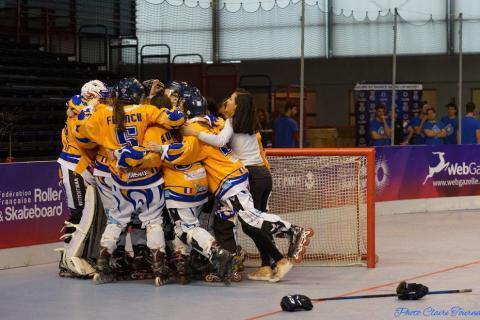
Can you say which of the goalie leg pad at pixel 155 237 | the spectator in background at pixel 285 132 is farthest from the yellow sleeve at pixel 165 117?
the spectator in background at pixel 285 132

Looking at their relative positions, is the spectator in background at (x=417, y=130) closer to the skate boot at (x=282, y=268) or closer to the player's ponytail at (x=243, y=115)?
the player's ponytail at (x=243, y=115)

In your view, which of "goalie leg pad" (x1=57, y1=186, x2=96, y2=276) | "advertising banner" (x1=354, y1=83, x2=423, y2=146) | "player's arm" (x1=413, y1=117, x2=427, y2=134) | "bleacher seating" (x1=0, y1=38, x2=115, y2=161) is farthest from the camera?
"advertising banner" (x1=354, y1=83, x2=423, y2=146)

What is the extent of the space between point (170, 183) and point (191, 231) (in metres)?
0.41

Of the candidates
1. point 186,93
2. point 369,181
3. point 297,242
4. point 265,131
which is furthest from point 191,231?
point 265,131

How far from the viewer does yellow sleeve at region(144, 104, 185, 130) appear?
8.21 m

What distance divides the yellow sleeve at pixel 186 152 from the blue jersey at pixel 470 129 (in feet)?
29.1

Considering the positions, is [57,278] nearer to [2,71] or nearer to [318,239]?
[318,239]

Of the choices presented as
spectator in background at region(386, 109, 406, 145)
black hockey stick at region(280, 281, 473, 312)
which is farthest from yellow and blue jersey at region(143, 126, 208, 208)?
spectator in background at region(386, 109, 406, 145)

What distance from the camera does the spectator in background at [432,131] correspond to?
16375 mm

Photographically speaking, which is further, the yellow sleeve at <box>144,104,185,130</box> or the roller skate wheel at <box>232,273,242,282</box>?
the roller skate wheel at <box>232,273,242,282</box>

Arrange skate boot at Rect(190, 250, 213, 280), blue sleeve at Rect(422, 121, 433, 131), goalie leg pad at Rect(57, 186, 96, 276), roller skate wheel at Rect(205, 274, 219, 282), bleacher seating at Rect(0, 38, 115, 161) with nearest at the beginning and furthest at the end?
roller skate wheel at Rect(205, 274, 219, 282) < skate boot at Rect(190, 250, 213, 280) < goalie leg pad at Rect(57, 186, 96, 276) < bleacher seating at Rect(0, 38, 115, 161) < blue sleeve at Rect(422, 121, 433, 131)

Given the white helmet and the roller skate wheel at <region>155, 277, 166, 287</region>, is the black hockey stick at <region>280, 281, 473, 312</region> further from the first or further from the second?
the white helmet

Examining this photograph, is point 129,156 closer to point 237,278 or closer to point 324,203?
point 237,278

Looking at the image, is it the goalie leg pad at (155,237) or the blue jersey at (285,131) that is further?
the blue jersey at (285,131)
